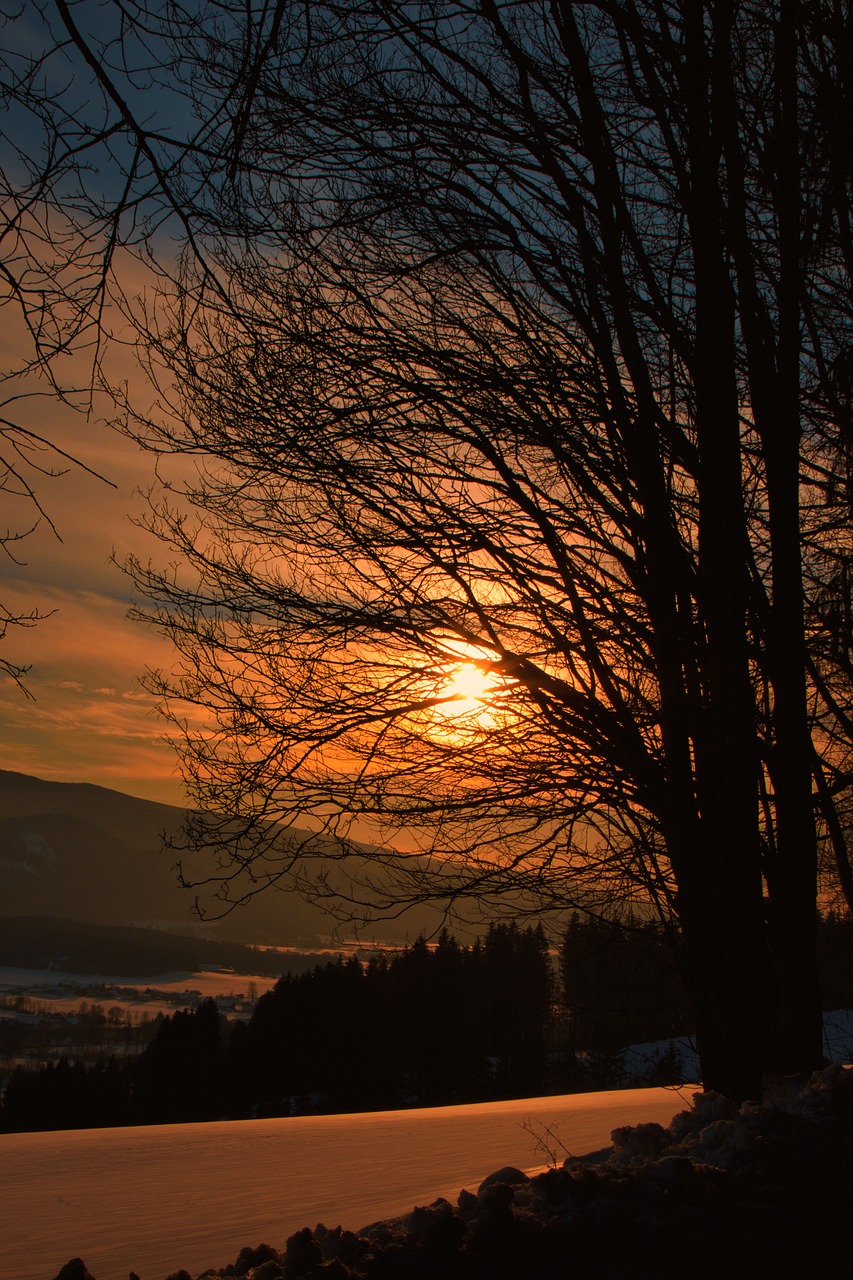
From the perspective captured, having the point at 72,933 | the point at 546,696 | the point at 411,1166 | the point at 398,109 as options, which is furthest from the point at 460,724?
the point at 72,933

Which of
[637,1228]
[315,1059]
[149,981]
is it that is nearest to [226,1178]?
[637,1228]

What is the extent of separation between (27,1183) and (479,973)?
52.8ft

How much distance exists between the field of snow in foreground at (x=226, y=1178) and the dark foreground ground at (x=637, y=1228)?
52 cm

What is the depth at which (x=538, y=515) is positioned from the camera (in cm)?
423

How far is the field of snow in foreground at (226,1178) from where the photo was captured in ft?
8.93

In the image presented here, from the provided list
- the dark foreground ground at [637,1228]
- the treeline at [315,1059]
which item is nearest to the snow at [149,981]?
the treeline at [315,1059]

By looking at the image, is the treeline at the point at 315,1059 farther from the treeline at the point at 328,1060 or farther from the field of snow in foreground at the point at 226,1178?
the field of snow in foreground at the point at 226,1178

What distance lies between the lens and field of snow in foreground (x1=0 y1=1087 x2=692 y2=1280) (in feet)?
8.93

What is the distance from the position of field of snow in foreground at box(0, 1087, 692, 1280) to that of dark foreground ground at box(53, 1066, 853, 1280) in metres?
0.52

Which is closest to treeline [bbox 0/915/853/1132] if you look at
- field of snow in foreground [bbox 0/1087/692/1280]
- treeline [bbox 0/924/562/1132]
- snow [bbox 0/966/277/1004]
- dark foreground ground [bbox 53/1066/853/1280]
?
treeline [bbox 0/924/562/1132]

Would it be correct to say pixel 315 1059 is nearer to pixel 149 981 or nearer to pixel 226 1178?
pixel 226 1178

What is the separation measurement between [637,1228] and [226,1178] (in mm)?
2429

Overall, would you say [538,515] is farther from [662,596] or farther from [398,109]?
[398,109]

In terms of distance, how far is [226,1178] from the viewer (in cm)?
397
